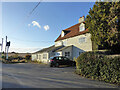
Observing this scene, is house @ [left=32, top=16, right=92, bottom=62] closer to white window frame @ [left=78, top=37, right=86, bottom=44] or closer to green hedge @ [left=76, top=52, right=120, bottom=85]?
white window frame @ [left=78, top=37, right=86, bottom=44]

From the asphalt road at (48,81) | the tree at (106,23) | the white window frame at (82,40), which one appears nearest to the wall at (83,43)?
the white window frame at (82,40)

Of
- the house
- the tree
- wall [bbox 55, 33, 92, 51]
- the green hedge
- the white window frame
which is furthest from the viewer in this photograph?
the white window frame

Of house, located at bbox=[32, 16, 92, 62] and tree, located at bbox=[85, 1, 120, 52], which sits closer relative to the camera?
tree, located at bbox=[85, 1, 120, 52]

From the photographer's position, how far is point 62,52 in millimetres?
18641

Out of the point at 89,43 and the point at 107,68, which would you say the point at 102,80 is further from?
the point at 89,43

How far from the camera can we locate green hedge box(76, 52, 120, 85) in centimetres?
557

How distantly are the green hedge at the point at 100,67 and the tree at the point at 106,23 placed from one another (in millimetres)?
3122

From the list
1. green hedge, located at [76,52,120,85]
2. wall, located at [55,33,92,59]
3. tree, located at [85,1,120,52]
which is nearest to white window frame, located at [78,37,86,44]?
wall, located at [55,33,92,59]

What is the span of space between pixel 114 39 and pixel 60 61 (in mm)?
8426

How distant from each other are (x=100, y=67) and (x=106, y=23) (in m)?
5.03

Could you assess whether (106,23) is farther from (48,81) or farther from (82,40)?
(82,40)

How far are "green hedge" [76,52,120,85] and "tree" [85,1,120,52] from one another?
10.2 ft

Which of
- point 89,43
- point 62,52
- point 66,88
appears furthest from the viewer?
point 62,52

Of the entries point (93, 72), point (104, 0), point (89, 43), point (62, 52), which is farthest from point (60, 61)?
point (104, 0)
